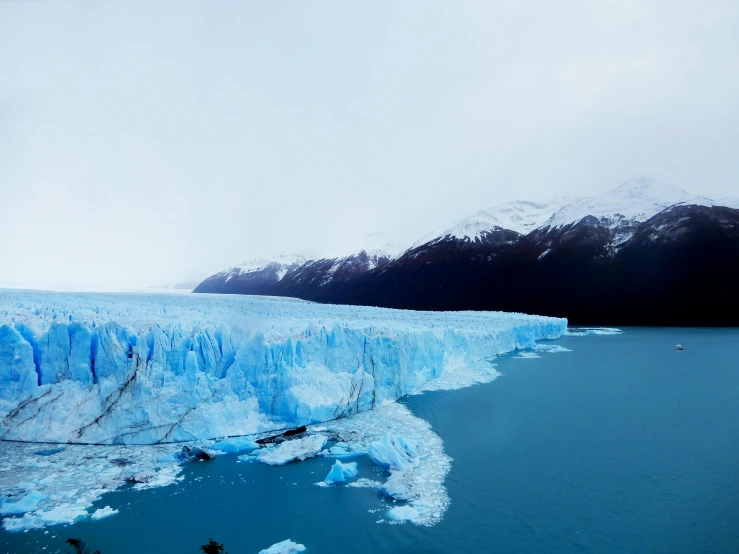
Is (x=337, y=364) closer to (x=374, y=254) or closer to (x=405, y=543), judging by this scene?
(x=405, y=543)

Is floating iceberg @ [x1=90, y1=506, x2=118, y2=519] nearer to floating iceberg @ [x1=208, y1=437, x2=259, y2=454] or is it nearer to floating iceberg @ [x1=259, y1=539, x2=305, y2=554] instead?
floating iceberg @ [x1=208, y1=437, x2=259, y2=454]

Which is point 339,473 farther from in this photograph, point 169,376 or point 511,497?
point 169,376

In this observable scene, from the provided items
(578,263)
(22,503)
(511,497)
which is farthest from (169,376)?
(578,263)

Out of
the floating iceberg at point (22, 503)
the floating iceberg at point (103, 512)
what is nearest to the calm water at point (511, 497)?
the floating iceberg at point (103, 512)

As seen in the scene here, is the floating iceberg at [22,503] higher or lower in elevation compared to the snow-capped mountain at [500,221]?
lower

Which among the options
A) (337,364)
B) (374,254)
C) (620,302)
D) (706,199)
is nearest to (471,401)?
(337,364)

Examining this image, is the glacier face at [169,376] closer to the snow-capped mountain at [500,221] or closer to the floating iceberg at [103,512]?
the floating iceberg at [103,512]

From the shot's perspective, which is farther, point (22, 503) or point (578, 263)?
point (578, 263)
